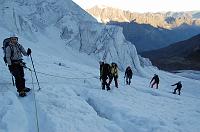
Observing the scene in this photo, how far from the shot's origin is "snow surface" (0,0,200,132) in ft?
37.5

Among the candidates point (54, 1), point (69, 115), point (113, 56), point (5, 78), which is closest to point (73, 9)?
point (54, 1)

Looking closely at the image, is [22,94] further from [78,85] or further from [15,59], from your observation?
[78,85]

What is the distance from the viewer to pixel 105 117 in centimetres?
1300

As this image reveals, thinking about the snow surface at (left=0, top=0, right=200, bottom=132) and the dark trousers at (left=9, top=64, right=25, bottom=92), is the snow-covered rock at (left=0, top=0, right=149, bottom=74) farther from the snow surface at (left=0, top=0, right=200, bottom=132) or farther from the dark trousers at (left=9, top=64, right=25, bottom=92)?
the dark trousers at (left=9, top=64, right=25, bottom=92)

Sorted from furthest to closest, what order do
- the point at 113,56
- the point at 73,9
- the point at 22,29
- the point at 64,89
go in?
the point at 73,9, the point at 113,56, the point at 22,29, the point at 64,89

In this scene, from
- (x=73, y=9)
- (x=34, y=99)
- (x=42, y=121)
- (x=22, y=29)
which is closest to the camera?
(x=42, y=121)

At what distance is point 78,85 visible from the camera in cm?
1992

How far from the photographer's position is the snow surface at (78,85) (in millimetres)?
11438

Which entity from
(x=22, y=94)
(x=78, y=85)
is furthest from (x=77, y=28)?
(x=22, y=94)

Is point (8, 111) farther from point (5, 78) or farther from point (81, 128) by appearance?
point (5, 78)

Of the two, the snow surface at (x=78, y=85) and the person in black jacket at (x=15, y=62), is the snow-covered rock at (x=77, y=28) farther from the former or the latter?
the person in black jacket at (x=15, y=62)

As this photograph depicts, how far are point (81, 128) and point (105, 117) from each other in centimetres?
235

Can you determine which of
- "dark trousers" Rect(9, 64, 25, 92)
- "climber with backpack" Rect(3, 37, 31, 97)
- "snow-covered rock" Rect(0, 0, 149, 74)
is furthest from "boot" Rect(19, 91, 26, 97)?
"snow-covered rock" Rect(0, 0, 149, 74)

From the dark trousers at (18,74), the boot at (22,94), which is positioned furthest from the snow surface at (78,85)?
the dark trousers at (18,74)
